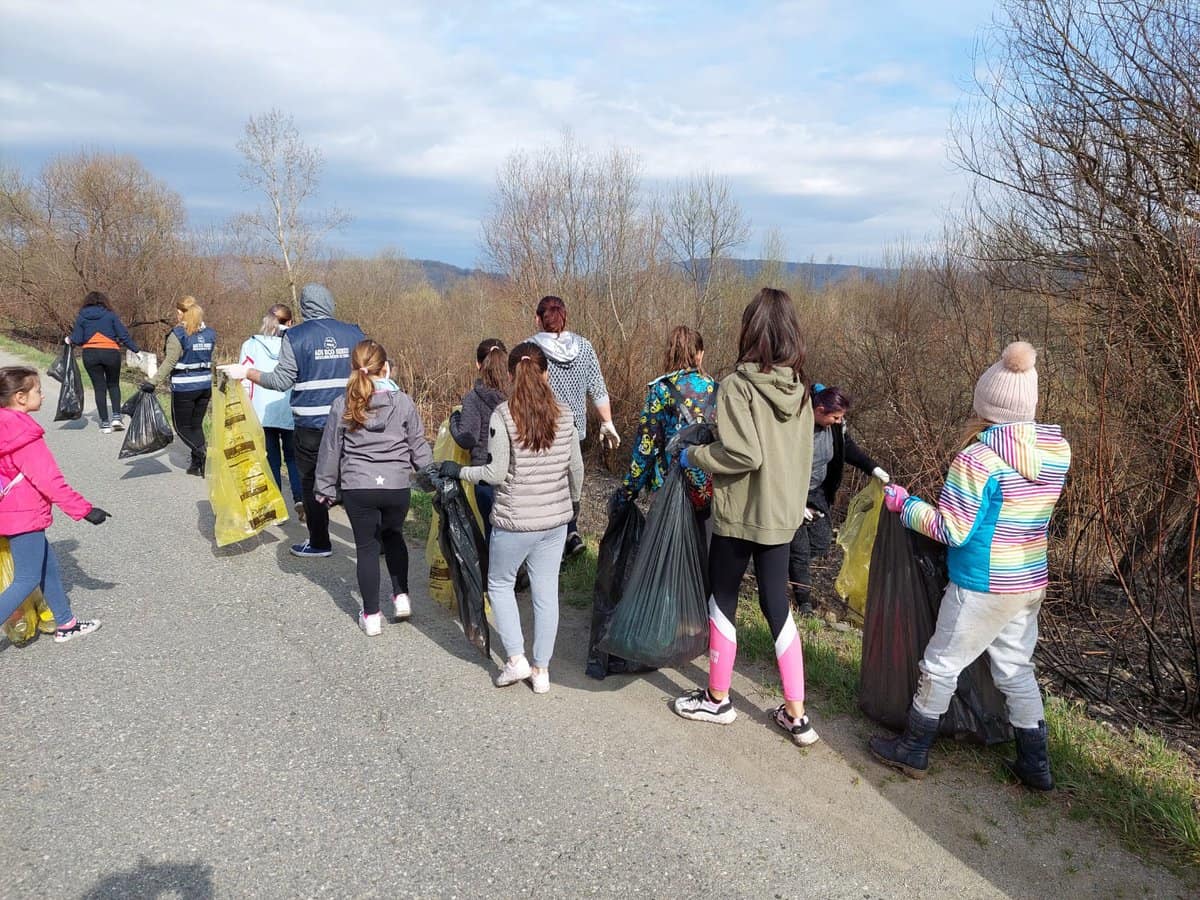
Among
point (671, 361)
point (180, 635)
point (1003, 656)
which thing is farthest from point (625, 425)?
point (1003, 656)

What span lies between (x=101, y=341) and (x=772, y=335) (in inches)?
390

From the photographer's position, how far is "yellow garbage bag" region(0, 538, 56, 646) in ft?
12.8

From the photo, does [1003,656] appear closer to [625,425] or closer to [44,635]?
[44,635]

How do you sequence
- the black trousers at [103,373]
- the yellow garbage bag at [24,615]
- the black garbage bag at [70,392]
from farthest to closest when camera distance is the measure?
the black trousers at [103,373] → the black garbage bag at [70,392] → the yellow garbage bag at [24,615]

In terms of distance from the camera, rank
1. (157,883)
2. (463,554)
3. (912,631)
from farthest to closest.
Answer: (463,554) < (912,631) < (157,883)

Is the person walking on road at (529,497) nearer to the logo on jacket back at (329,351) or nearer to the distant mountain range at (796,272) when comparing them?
the logo on jacket back at (329,351)

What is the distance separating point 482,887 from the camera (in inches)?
94.9

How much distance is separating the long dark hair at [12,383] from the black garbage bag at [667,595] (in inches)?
124

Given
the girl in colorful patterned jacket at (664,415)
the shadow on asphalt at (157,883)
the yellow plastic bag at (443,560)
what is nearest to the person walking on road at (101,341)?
the yellow plastic bag at (443,560)

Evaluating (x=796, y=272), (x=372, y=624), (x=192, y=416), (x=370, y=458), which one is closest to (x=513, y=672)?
(x=372, y=624)

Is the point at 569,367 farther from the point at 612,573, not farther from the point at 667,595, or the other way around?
the point at 667,595

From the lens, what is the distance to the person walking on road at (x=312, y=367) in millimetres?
5059

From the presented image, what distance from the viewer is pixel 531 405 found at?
3.45 metres

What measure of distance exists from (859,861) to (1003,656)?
94cm
